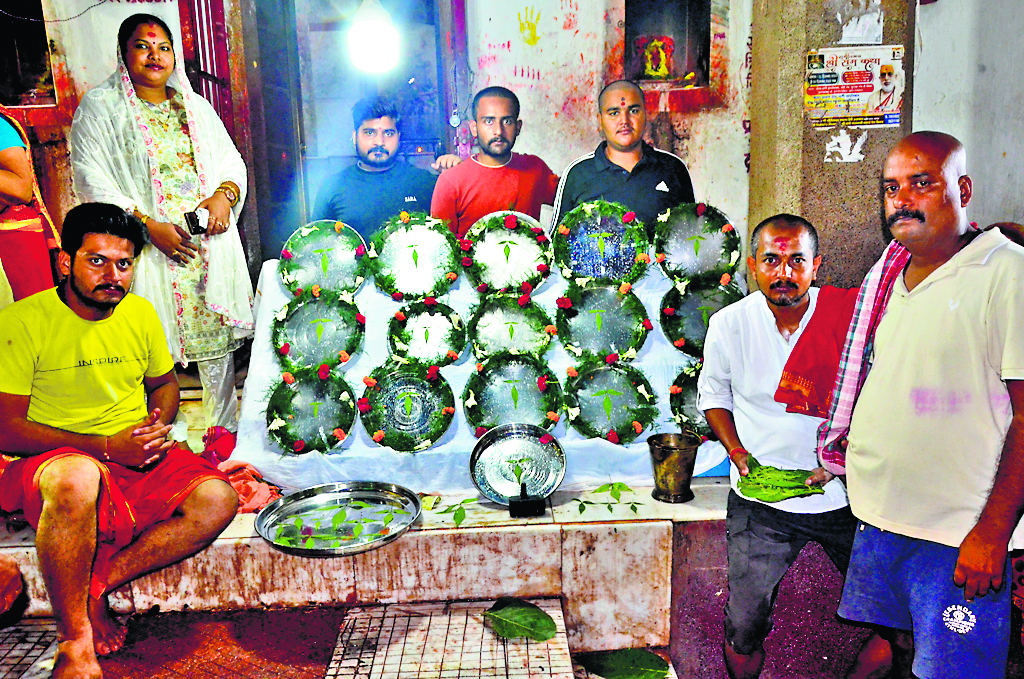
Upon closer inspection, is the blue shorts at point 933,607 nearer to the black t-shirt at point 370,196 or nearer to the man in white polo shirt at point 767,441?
the man in white polo shirt at point 767,441

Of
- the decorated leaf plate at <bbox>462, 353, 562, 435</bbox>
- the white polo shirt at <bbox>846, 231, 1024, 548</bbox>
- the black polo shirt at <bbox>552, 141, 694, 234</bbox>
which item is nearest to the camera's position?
the white polo shirt at <bbox>846, 231, 1024, 548</bbox>

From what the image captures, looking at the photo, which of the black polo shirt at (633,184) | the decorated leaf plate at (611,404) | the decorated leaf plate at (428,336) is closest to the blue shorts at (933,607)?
the decorated leaf plate at (611,404)

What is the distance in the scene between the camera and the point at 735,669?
2352 mm

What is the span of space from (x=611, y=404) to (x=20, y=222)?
111 inches

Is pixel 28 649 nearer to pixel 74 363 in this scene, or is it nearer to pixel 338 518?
pixel 74 363

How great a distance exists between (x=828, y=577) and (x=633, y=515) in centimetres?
84

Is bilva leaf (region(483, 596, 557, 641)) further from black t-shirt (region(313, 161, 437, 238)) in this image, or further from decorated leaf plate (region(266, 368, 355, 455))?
black t-shirt (region(313, 161, 437, 238))

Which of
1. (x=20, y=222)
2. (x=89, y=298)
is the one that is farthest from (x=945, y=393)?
(x=20, y=222)

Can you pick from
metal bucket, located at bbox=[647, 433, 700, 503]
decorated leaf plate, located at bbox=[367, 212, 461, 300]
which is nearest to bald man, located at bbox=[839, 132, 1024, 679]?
metal bucket, located at bbox=[647, 433, 700, 503]

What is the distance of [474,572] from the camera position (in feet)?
8.55

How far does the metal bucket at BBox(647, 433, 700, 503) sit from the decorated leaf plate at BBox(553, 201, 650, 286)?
861 millimetres

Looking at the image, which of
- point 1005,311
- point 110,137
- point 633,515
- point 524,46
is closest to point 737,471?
point 633,515

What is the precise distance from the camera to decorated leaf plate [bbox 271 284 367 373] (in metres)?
3.15

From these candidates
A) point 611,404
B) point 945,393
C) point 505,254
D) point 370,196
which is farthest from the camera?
point 370,196
